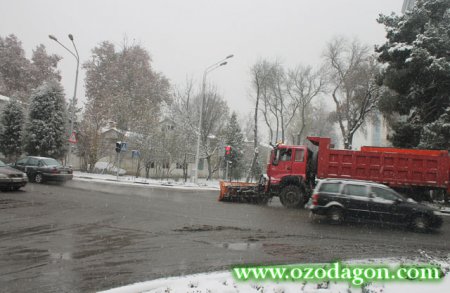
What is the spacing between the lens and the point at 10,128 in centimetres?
3425

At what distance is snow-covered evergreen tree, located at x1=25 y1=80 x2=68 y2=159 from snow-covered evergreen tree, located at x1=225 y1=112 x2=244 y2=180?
829 inches

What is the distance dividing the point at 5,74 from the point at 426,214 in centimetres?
5776

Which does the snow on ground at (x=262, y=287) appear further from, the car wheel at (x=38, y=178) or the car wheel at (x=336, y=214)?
the car wheel at (x=38, y=178)

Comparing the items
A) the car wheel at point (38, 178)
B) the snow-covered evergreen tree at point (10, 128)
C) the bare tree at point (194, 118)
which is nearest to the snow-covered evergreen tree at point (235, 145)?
the bare tree at point (194, 118)

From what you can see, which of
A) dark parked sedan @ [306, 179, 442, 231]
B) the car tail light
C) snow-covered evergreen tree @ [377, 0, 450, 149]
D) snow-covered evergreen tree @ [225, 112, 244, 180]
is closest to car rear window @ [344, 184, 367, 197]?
dark parked sedan @ [306, 179, 442, 231]

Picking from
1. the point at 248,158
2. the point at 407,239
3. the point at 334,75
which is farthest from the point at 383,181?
the point at 248,158

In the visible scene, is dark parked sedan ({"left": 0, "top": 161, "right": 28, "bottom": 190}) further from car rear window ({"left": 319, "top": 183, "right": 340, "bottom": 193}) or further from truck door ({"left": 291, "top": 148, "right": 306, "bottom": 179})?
car rear window ({"left": 319, "top": 183, "right": 340, "bottom": 193})

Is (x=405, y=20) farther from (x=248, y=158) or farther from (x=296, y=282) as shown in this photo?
(x=248, y=158)

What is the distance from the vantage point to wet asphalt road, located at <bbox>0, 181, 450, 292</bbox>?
262 inches

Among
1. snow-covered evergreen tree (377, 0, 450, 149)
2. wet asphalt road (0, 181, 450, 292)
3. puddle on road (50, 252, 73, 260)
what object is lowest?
puddle on road (50, 252, 73, 260)

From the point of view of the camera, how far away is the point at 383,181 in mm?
16375

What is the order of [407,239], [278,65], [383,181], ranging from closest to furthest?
1. [407,239]
2. [383,181]
3. [278,65]

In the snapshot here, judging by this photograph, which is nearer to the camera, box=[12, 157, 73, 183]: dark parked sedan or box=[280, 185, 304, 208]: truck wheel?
box=[280, 185, 304, 208]: truck wheel

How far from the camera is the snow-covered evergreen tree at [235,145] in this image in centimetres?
4881
